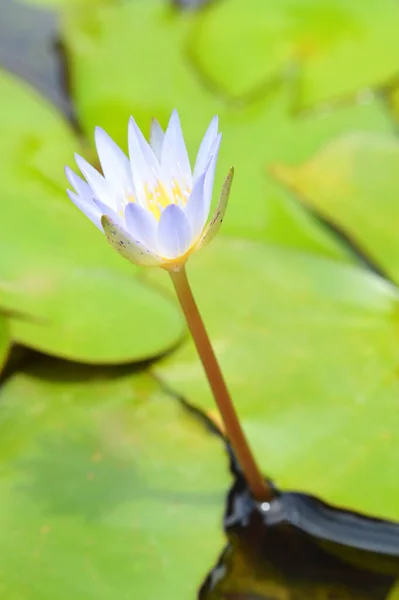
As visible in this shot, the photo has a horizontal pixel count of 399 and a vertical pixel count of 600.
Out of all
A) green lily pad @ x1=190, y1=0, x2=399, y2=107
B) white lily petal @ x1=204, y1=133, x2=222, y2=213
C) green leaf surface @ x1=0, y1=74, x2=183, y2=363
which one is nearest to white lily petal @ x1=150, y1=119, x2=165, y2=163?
white lily petal @ x1=204, y1=133, x2=222, y2=213

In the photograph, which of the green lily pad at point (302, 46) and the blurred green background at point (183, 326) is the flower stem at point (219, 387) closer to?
the blurred green background at point (183, 326)

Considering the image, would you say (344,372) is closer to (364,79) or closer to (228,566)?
(228,566)

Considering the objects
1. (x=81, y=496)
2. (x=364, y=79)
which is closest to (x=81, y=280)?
(x=81, y=496)

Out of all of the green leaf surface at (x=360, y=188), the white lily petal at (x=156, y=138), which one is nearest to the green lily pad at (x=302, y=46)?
the green leaf surface at (x=360, y=188)

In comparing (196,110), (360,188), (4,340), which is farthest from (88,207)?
(196,110)

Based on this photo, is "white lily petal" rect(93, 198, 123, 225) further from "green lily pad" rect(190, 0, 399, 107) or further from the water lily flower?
"green lily pad" rect(190, 0, 399, 107)

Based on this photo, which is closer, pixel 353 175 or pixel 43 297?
pixel 43 297
